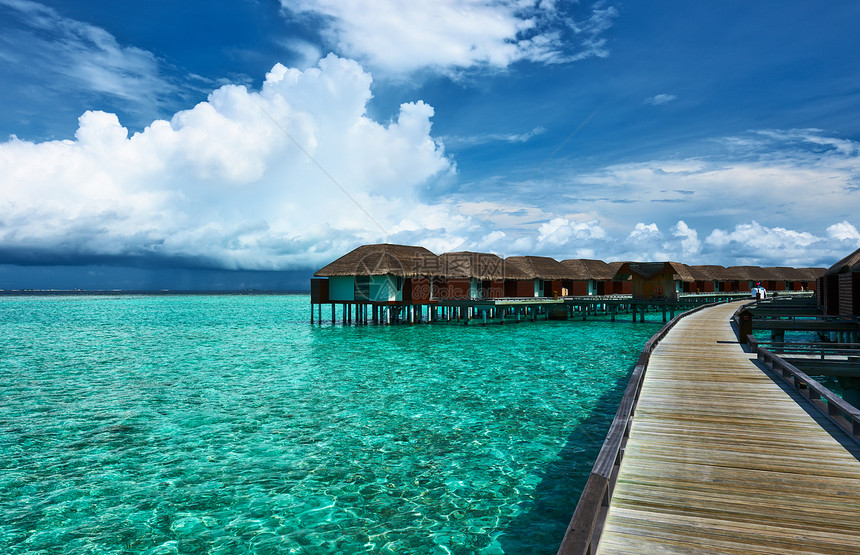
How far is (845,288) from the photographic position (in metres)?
21.5

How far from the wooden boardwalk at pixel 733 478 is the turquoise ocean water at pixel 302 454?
161 cm

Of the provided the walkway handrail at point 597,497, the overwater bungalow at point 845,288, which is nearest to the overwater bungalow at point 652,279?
the overwater bungalow at point 845,288

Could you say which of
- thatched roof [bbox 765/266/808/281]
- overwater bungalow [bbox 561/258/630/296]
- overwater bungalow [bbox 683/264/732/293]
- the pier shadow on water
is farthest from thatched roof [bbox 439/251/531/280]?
thatched roof [bbox 765/266/808/281]

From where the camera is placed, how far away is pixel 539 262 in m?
46.2

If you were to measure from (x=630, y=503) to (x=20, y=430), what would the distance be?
42.5 feet

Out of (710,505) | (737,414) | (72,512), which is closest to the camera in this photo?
(710,505)

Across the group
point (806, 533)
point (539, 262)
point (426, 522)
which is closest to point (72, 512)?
point (426, 522)

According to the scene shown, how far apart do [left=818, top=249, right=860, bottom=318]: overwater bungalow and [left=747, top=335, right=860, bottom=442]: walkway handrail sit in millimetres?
11277

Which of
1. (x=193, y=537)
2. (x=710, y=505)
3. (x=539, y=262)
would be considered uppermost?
(x=539, y=262)

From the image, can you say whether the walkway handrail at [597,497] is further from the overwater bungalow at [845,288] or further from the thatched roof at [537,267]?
the thatched roof at [537,267]

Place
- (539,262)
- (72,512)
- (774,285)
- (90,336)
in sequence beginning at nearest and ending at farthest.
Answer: (72,512)
(90,336)
(539,262)
(774,285)

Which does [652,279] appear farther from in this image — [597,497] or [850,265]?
[597,497]

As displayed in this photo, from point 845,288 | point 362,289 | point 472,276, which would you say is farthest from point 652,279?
point 362,289

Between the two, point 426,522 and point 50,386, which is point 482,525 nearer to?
point 426,522
